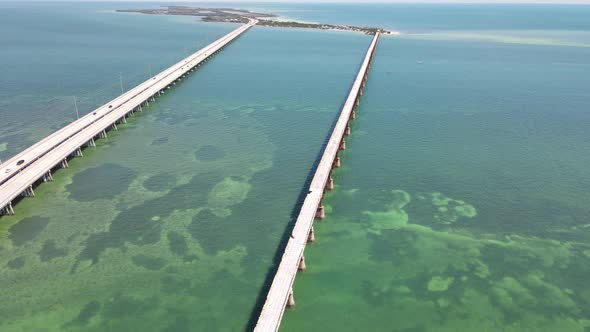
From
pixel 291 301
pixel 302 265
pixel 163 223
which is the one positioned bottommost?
pixel 163 223

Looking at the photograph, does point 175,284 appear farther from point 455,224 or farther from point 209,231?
point 455,224

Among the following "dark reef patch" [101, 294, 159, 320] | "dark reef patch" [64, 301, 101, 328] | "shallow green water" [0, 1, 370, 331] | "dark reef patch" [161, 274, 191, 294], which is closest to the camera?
"dark reef patch" [64, 301, 101, 328]

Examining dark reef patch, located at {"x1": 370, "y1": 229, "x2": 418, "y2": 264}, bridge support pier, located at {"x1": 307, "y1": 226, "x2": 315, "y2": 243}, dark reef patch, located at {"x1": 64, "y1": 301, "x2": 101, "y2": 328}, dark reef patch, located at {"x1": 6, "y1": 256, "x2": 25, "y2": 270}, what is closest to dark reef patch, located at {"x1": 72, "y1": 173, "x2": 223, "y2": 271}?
dark reef patch, located at {"x1": 6, "y1": 256, "x2": 25, "y2": 270}

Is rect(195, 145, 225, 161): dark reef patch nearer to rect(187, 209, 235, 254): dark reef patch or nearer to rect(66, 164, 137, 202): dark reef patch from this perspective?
rect(66, 164, 137, 202): dark reef patch

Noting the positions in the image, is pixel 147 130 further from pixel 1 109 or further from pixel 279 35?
pixel 279 35

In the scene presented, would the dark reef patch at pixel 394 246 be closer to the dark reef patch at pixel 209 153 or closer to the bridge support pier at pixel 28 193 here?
the dark reef patch at pixel 209 153

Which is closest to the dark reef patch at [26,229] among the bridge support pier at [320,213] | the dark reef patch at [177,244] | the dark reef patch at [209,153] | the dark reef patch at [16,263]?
the dark reef patch at [16,263]

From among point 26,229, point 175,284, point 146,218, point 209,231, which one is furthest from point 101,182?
point 175,284
